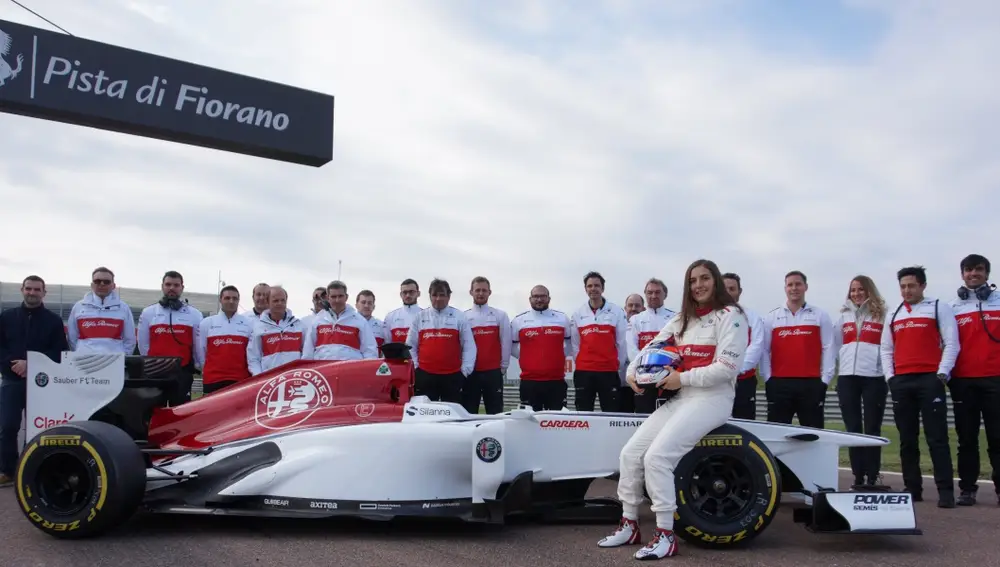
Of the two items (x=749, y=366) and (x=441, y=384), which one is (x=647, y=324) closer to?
(x=749, y=366)

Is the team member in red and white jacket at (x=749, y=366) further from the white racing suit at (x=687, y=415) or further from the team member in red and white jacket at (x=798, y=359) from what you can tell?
the white racing suit at (x=687, y=415)

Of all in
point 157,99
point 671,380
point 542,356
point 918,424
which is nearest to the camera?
point 671,380

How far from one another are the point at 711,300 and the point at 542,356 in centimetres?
383

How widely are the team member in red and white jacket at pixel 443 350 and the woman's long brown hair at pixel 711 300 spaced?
3829 millimetres

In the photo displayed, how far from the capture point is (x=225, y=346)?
8.92m

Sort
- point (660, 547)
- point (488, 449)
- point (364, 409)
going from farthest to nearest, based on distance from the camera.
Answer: point (364, 409), point (488, 449), point (660, 547)

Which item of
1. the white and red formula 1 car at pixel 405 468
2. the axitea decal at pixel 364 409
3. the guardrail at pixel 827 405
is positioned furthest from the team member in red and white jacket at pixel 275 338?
the guardrail at pixel 827 405

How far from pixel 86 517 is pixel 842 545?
480 cm

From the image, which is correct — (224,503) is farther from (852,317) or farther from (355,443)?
(852,317)

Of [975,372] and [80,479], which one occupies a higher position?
[975,372]

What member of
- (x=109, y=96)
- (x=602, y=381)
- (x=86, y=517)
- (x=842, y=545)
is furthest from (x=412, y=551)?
(x=109, y=96)

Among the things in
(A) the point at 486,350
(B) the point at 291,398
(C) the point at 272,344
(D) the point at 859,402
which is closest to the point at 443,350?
(A) the point at 486,350

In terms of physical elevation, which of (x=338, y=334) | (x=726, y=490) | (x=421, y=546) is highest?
(x=338, y=334)

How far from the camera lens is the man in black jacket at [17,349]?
8.04 metres
